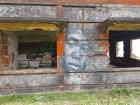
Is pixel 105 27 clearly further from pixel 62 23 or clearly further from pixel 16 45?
pixel 16 45

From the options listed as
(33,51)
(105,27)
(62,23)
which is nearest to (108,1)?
(105,27)

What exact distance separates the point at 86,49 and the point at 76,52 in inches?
13.3

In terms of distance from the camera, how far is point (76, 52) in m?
9.82

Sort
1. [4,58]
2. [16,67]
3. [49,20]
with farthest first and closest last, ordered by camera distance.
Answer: [16,67] → [4,58] → [49,20]

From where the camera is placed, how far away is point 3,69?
9.49 m

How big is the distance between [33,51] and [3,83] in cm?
220

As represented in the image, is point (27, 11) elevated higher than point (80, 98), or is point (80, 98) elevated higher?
point (27, 11)

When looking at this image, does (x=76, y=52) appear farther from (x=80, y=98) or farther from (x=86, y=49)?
(x=80, y=98)

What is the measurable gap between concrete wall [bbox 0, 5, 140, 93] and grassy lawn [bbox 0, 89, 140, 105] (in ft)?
1.58

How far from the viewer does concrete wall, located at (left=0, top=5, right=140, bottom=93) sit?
31.9 ft

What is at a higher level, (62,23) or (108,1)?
(108,1)

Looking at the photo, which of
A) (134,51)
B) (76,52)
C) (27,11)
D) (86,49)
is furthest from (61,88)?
(134,51)

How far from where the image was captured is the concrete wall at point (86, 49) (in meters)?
9.72

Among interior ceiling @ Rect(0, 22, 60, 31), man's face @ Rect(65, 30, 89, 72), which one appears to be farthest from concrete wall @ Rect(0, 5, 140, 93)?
interior ceiling @ Rect(0, 22, 60, 31)
